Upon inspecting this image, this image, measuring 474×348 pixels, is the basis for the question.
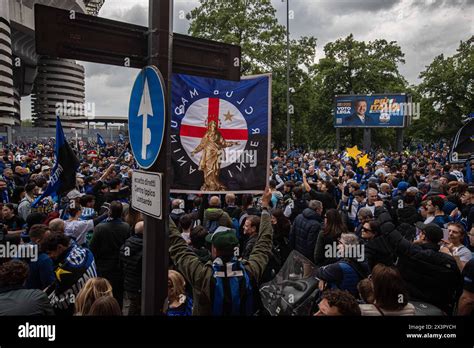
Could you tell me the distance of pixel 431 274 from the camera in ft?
13.6

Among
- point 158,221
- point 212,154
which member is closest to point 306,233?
point 212,154

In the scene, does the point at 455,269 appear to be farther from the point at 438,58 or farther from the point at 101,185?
the point at 438,58

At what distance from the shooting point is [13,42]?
50500mm

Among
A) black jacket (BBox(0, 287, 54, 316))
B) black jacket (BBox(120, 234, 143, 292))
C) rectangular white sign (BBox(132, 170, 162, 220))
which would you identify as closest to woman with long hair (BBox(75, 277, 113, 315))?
black jacket (BBox(0, 287, 54, 316))

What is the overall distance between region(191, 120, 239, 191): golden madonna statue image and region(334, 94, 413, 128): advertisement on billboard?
33.9 m

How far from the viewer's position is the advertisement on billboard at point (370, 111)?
1422 inches

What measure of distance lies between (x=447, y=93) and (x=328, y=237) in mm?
39122

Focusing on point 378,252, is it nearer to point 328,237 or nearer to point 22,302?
point 328,237

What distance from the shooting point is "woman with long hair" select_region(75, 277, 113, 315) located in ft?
10.6

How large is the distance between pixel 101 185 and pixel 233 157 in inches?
206

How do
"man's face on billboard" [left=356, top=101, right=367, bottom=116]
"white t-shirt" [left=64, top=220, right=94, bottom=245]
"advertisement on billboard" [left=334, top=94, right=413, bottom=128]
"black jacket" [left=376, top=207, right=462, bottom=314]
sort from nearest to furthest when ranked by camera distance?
1. "black jacket" [left=376, top=207, right=462, bottom=314]
2. "white t-shirt" [left=64, top=220, right=94, bottom=245]
3. "advertisement on billboard" [left=334, top=94, right=413, bottom=128]
4. "man's face on billboard" [left=356, top=101, right=367, bottom=116]

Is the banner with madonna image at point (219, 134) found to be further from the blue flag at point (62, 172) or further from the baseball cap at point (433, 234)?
the blue flag at point (62, 172)

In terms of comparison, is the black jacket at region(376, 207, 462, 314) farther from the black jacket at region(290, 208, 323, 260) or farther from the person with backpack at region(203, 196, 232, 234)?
the person with backpack at region(203, 196, 232, 234)

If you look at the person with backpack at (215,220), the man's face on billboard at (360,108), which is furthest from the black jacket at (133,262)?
the man's face on billboard at (360,108)
